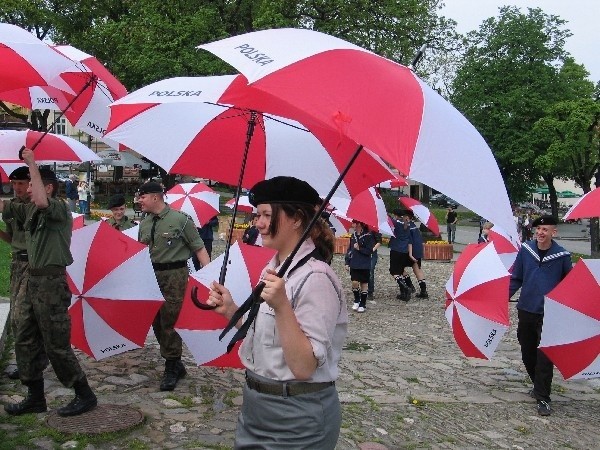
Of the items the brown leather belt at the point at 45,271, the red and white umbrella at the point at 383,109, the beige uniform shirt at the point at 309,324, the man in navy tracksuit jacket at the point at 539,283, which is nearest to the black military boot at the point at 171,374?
the brown leather belt at the point at 45,271

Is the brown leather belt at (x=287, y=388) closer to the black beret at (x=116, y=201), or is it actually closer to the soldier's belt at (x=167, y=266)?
the soldier's belt at (x=167, y=266)

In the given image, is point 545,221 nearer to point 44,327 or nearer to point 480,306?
point 480,306

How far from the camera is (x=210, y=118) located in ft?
16.1

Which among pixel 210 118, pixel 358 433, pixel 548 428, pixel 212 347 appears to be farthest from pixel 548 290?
pixel 210 118

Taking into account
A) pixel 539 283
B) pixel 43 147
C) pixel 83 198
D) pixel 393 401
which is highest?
pixel 43 147

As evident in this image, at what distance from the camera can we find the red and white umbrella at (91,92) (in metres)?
5.86

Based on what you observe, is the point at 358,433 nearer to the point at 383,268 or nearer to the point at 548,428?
the point at 548,428

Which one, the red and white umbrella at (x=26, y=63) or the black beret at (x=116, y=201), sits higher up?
the red and white umbrella at (x=26, y=63)

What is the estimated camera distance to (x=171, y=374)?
7281 millimetres

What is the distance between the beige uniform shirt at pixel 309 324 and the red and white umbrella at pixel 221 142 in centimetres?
166

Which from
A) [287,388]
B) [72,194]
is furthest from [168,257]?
[72,194]

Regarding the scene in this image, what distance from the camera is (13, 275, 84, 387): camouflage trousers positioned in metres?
5.83

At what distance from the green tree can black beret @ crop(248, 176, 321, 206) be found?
4880 cm

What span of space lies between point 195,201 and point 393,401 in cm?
671
